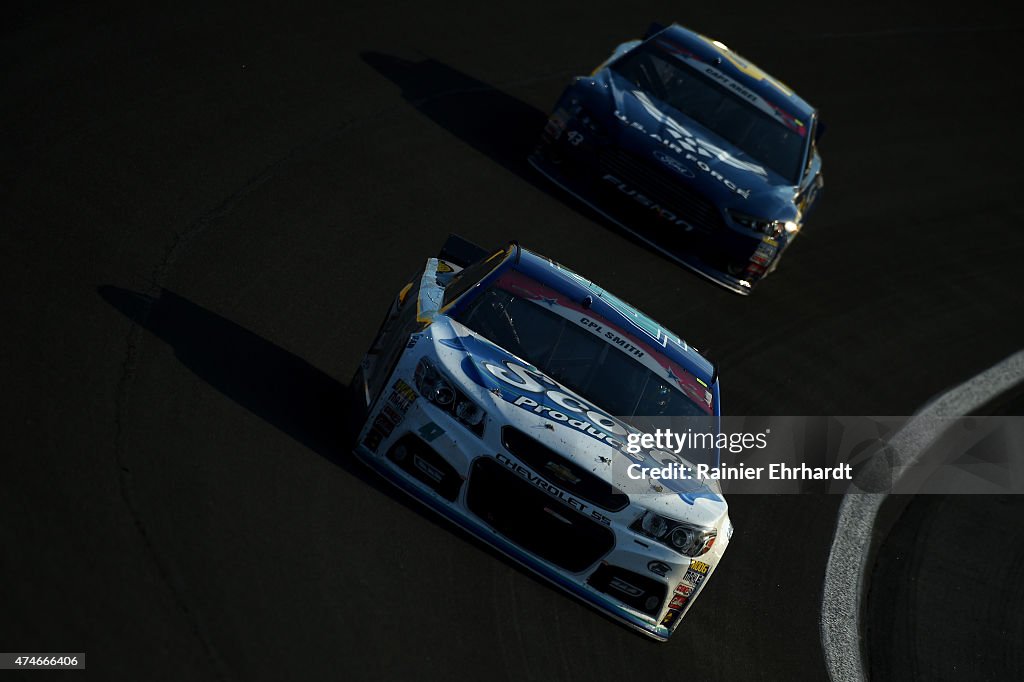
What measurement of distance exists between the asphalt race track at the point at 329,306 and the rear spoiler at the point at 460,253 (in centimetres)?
87

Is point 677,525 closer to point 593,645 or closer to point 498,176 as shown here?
point 593,645

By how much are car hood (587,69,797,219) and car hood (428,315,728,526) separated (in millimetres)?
4559

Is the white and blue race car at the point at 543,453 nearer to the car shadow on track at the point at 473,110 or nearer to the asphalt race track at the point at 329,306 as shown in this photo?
the asphalt race track at the point at 329,306

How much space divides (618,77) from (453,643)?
686cm

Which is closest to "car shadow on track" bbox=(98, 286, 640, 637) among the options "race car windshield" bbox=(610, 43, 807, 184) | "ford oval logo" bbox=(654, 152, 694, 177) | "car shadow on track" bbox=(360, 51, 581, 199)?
"car shadow on track" bbox=(360, 51, 581, 199)

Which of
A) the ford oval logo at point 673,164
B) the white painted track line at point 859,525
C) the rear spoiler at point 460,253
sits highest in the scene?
the ford oval logo at point 673,164

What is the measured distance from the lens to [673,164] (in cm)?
1105

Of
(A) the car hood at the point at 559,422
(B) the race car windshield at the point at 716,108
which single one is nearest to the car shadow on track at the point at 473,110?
(B) the race car windshield at the point at 716,108

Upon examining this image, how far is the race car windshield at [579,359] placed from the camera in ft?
23.3

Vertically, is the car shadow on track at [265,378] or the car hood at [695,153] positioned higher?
the car hood at [695,153]

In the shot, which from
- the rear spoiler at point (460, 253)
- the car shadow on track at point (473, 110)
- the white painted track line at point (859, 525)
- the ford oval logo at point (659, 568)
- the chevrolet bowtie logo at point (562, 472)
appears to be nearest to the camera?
the chevrolet bowtie logo at point (562, 472)

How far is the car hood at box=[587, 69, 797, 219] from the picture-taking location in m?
11.1

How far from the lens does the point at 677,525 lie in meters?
6.69

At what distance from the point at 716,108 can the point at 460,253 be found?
456 centimetres
